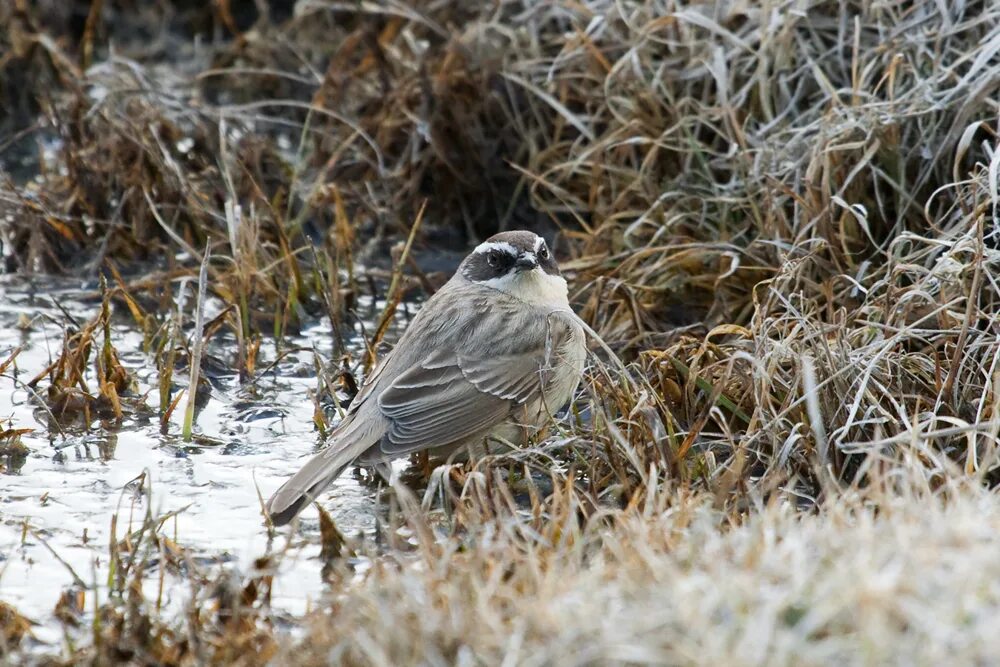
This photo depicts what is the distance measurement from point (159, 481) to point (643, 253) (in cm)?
261

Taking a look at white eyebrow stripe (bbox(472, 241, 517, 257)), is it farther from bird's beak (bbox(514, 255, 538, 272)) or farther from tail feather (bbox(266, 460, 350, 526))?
tail feather (bbox(266, 460, 350, 526))

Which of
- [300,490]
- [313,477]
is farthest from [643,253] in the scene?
[300,490]

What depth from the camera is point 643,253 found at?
6.98 m

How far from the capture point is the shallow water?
16.2ft

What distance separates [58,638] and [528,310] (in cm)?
278

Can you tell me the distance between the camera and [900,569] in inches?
135

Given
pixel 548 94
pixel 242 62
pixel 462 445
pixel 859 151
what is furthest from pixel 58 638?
pixel 242 62

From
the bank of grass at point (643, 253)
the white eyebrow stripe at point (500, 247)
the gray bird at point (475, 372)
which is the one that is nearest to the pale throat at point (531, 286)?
the gray bird at point (475, 372)

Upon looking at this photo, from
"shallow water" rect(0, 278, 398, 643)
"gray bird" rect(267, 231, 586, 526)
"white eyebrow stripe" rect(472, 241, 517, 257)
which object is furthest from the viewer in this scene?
"white eyebrow stripe" rect(472, 241, 517, 257)

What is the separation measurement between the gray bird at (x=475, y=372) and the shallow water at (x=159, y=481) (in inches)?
9.7

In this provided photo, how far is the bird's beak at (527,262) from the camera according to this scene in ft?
21.5

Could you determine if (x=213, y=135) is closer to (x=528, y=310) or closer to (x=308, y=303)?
(x=308, y=303)

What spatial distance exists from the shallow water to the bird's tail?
120 mm

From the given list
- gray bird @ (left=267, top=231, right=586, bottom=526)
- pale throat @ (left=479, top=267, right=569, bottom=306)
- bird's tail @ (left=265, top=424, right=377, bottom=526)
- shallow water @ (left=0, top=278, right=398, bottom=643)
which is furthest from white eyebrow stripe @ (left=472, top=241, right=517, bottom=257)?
bird's tail @ (left=265, top=424, right=377, bottom=526)
